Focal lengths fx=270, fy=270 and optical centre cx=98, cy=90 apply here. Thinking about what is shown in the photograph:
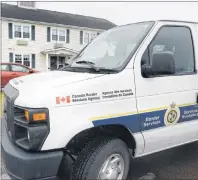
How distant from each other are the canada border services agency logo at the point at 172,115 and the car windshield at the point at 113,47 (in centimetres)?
91

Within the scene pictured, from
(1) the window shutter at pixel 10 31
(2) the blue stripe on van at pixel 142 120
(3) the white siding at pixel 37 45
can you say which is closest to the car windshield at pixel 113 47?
(2) the blue stripe on van at pixel 142 120

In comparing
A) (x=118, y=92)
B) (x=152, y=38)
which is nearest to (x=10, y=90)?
(x=118, y=92)

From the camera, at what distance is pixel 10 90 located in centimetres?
322

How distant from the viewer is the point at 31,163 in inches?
104

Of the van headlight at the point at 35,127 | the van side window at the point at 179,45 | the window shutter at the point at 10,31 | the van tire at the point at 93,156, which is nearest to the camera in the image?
the van headlight at the point at 35,127

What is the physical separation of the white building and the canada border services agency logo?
72.0 ft

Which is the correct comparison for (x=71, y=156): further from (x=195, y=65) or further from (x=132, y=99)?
(x=195, y=65)

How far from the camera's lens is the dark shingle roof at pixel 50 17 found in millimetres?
26620

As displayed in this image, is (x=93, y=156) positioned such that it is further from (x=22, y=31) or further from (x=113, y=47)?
(x=22, y=31)

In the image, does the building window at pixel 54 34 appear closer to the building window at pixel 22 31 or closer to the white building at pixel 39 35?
the white building at pixel 39 35

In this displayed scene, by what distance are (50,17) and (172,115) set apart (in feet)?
89.4

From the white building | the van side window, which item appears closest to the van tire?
the van side window

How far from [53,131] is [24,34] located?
24.9 metres

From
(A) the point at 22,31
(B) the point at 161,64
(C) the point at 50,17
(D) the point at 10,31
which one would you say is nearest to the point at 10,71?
(B) the point at 161,64
